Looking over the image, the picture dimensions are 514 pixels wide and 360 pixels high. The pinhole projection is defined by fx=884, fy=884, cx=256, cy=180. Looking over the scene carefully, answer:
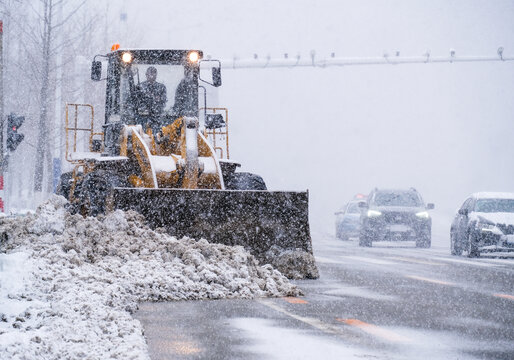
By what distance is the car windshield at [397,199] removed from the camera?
25.6 m

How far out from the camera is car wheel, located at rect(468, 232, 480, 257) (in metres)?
19.1

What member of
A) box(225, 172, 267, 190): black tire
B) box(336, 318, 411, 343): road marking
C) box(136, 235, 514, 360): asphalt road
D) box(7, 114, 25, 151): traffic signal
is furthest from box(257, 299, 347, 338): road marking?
box(7, 114, 25, 151): traffic signal

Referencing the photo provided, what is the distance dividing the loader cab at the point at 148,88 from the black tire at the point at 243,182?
1.25 meters

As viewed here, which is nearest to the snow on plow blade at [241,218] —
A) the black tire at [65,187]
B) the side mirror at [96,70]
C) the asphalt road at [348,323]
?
the asphalt road at [348,323]

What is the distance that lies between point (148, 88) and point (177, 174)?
2.04 meters

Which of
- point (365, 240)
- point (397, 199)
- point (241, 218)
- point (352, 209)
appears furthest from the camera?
point (352, 209)

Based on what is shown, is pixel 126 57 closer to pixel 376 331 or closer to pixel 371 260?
pixel 371 260

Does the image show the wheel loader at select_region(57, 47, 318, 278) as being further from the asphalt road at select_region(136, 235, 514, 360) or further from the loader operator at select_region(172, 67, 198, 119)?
the asphalt road at select_region(136, 235, 514, 360)

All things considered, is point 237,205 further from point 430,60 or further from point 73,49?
point 430,60

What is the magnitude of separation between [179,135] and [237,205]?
196cm

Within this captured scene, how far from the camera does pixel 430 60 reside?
50281mm

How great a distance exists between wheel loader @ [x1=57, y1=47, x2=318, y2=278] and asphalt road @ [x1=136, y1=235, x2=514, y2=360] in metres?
0.87

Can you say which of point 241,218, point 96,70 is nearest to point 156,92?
point 96,70

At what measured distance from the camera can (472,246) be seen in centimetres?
1914
